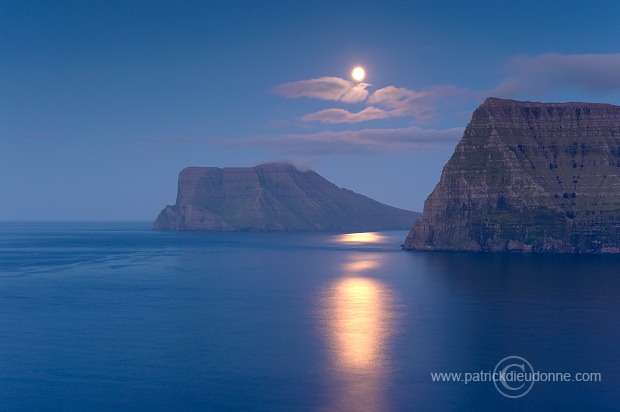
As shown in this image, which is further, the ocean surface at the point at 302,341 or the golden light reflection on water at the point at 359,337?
Answer: the golden light reflection on water at the point at 359,337

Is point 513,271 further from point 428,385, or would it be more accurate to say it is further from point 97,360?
point 97,360

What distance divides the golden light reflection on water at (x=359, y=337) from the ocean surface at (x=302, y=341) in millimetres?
281

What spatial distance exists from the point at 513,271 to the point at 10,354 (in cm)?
13114

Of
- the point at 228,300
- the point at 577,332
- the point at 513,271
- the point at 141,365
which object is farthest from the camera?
the point at 513,271

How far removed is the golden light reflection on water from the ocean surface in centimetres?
28

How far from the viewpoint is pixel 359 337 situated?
80.9 meters

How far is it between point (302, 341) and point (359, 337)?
8.73 meters

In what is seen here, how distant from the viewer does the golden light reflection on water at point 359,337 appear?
57.5m

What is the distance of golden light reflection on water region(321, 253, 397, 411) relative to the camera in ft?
189

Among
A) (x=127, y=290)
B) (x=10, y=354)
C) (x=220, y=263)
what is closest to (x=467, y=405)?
(x=10, y=354)

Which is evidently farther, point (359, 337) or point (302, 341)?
Result: point (359, 337)

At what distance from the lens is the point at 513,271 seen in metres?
158

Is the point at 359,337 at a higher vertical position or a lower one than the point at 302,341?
higher

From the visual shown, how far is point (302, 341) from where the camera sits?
260 ft
